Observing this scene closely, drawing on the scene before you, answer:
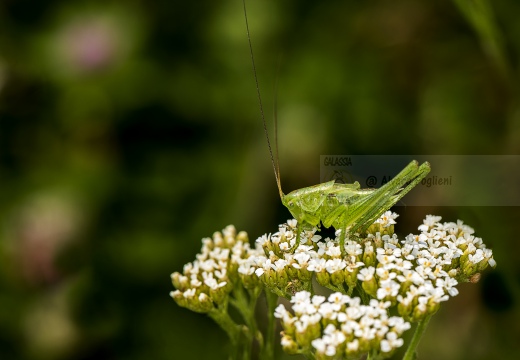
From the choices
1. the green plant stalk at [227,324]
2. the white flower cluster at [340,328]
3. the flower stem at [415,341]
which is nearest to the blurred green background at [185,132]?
the green plant stalk at [227,324]

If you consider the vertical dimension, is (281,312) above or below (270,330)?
above

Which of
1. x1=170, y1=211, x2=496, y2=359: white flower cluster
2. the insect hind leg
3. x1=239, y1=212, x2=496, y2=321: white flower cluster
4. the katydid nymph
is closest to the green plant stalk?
x1=170, y1=211, x2=496, y2=359: white flower cluster

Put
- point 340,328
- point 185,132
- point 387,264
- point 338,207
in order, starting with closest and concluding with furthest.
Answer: point 340,328 → point 387,264 → point 338,207 → point 185,132

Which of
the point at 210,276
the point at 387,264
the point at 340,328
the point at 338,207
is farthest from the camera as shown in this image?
the point at 210,276

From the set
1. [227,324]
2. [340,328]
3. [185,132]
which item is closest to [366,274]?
[340,328]

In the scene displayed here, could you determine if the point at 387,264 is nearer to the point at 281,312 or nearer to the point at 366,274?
the point at 366,274

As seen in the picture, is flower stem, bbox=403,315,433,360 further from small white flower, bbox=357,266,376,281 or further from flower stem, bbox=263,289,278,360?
flower stem, bbox=263,289,278,360

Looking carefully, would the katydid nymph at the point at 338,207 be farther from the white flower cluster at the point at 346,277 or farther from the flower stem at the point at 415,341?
the flower stem at the point at 415,341

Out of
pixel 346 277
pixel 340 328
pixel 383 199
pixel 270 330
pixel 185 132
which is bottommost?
pixel 270 330
